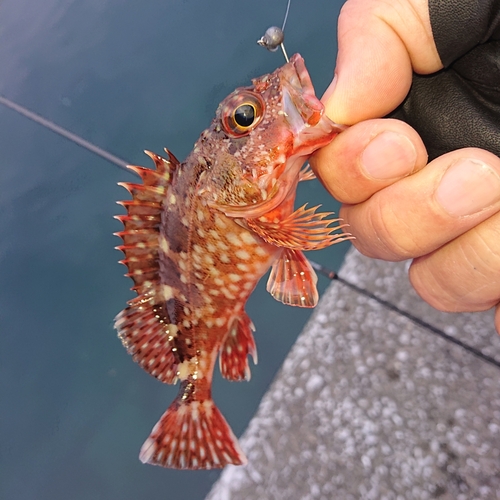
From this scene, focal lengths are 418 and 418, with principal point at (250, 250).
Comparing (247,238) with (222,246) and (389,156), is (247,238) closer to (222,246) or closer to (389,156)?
(222,246)

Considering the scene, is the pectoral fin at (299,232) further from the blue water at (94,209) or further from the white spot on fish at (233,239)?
the blue water at (94,209)

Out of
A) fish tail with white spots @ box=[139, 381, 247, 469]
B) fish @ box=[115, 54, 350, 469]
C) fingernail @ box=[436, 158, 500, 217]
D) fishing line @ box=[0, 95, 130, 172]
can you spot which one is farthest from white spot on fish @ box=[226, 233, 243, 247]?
fishing line @ box=[0, 95, 130, 172]

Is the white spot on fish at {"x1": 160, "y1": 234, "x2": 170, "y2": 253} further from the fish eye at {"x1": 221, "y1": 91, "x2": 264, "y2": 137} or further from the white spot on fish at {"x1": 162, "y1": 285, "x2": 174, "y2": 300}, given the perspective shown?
the fish eye at {"x1": 221, "y1": 91, "x2": 264, "y2": 137}

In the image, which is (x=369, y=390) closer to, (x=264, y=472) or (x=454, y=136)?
(x=264, y=472)

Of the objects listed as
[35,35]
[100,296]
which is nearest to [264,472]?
[100,296]

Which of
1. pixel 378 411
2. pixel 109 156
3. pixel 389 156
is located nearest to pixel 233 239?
pixel 389 156

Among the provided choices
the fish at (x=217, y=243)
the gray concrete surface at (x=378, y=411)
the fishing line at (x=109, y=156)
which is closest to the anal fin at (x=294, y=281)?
the fish at (x=217, y=243)
